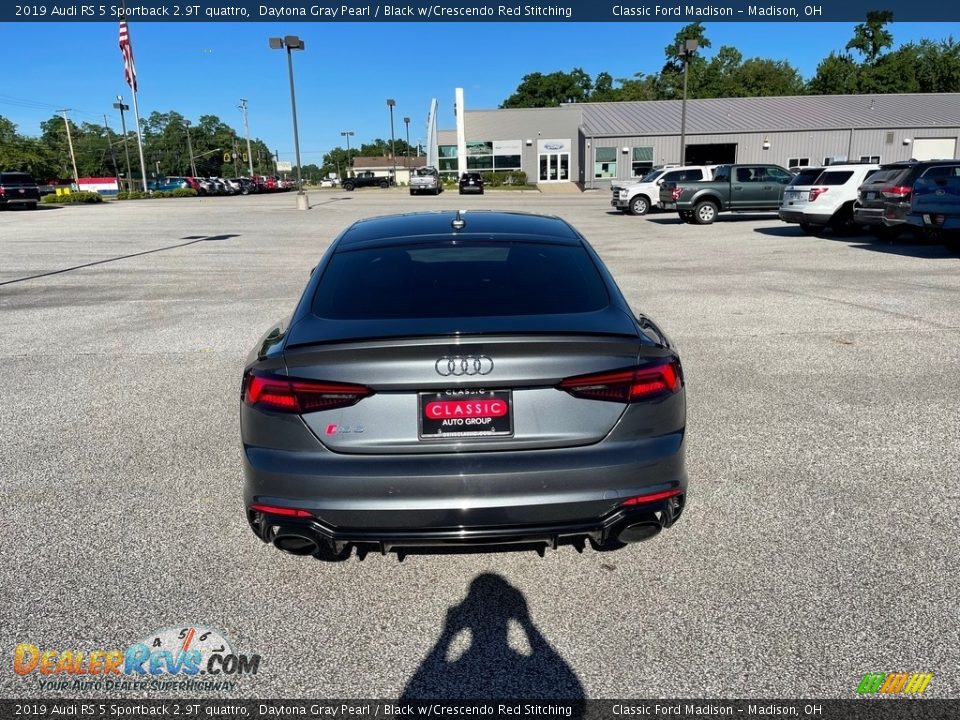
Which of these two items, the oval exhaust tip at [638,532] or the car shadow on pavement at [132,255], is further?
the car shadow on pavement at [132,255]

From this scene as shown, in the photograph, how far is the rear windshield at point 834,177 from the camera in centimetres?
1756

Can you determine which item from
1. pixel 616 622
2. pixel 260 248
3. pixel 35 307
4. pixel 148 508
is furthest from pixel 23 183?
pixel 616 622

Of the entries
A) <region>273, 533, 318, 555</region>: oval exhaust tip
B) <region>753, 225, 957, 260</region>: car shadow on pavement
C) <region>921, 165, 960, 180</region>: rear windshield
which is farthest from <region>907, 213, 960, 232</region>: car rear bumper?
<region>273, 533, 318, 555</region>: oval exhaust tip

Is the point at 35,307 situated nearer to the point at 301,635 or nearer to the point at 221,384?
the point at 221,384

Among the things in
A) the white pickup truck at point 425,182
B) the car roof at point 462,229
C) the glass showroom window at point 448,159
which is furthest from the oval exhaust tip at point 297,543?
the glass showroom window at point 448,159

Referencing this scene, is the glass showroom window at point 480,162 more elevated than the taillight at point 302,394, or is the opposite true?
the glass showroom window at point 480,162

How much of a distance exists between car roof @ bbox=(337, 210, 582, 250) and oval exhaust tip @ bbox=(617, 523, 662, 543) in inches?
63.7

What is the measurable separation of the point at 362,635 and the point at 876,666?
77.1 inches

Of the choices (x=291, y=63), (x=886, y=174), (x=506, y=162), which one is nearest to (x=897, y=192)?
(x=886, y=174)

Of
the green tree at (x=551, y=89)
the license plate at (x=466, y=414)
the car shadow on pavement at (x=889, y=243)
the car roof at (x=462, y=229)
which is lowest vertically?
the car shadow on pavement at (x=889, y=243)

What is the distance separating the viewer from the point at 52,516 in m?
3.84

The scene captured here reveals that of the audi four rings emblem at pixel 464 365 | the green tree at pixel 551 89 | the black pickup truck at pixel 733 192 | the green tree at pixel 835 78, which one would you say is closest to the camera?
the audi four rings emblem at pixel 464 365

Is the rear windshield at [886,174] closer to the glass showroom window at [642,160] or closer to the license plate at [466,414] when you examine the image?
the license plate at [466,414]

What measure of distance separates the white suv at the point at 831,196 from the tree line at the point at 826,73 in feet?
206
